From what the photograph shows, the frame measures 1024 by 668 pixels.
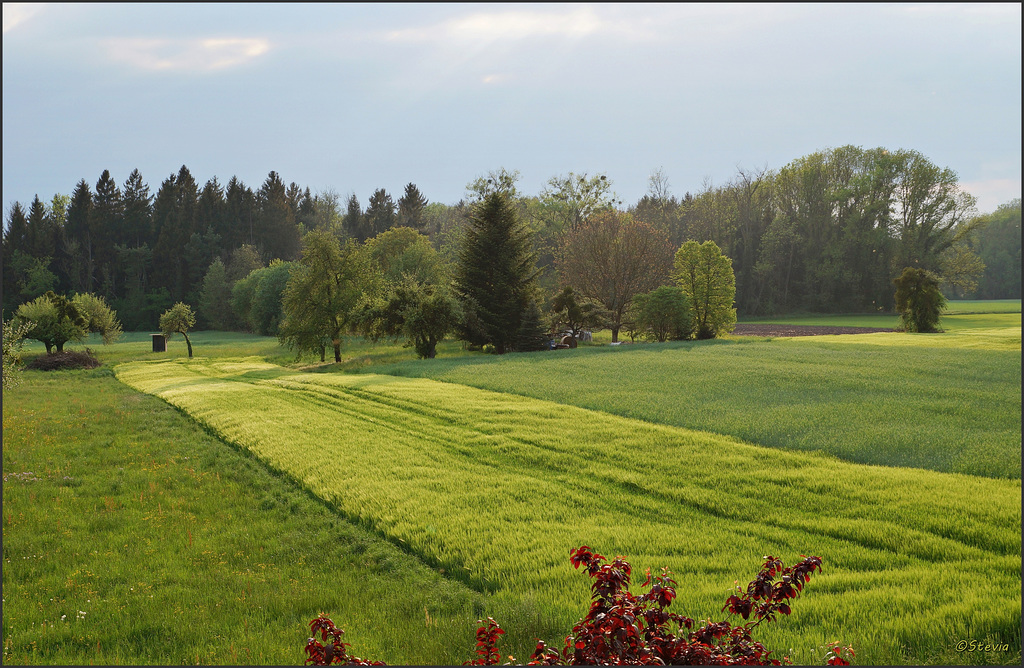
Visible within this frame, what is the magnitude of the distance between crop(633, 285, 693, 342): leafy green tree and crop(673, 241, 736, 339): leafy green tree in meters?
3.99

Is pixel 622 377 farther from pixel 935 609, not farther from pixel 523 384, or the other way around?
pixel 935 609

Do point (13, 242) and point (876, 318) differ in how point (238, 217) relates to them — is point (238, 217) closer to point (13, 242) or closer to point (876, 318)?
point (13, 242)

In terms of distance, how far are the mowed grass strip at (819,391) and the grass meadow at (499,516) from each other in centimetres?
12

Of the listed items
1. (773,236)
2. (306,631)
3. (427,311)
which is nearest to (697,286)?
(427,311)

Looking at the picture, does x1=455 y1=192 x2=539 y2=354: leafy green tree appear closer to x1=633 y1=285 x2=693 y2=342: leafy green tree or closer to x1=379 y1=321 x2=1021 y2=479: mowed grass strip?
x1=379 y1=321 x2=1021 y2=479: mowed grass strip

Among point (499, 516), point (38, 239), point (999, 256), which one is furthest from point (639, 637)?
point (38, 239)

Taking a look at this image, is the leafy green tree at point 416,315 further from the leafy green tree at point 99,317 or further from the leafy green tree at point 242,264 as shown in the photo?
the leafy green tree at point 242,264

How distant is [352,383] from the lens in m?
23.3

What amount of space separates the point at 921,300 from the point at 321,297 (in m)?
38.9

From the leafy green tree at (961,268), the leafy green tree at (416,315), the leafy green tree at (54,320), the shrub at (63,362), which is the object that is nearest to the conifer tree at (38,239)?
the leafy green tree at (54,320)

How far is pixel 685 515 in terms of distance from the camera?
8.23 m

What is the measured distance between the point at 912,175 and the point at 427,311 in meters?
61.1

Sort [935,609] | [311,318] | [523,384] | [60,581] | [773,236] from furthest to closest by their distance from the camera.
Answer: [773,236], [311,318], [523,384], [60,581], [935,609]

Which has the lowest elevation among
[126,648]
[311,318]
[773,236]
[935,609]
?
[126,648]
